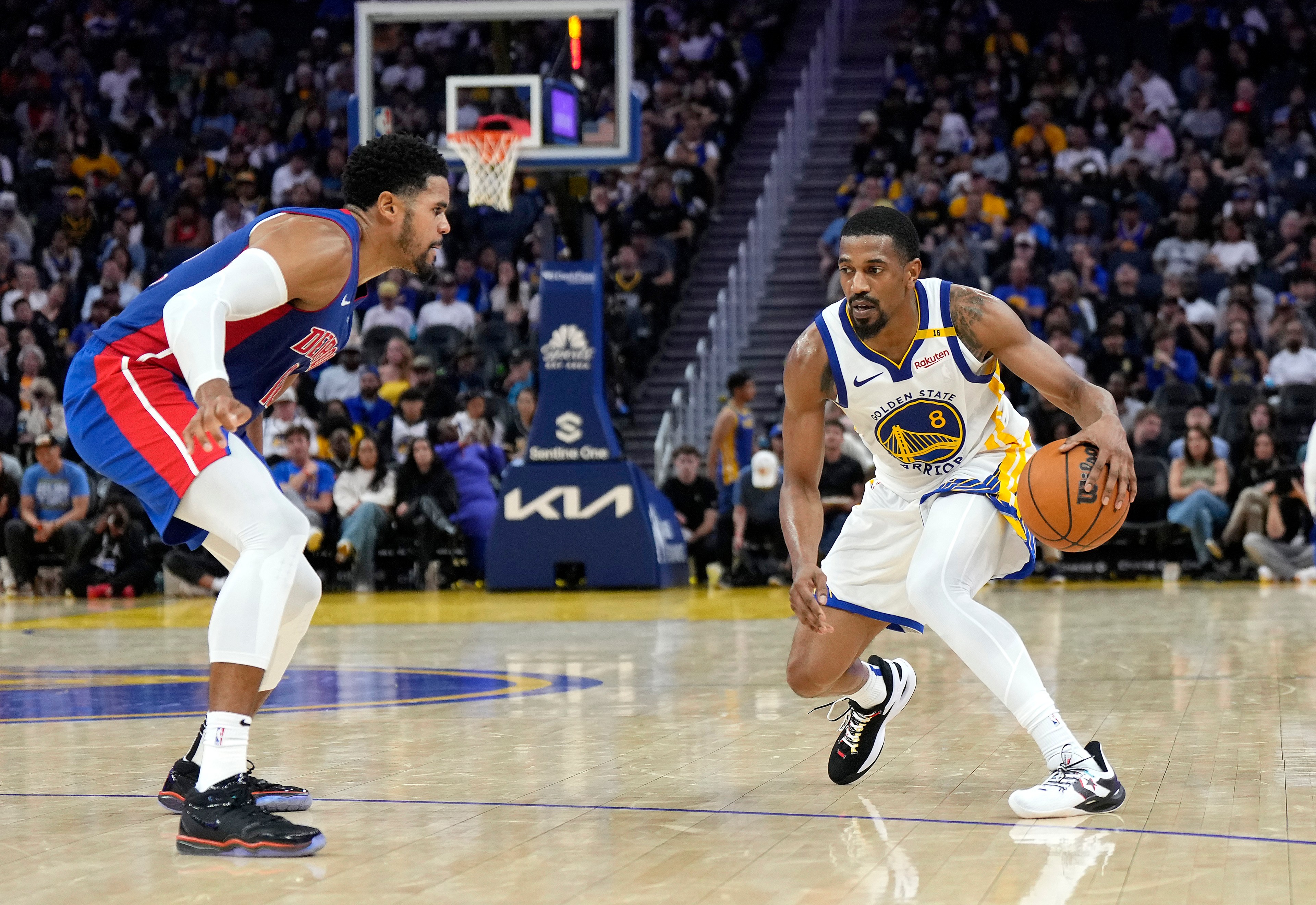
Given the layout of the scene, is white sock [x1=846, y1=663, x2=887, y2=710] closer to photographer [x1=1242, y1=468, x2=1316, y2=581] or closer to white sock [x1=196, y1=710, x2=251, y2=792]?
white sock [x1=196, y1=710, x2=251, y2=792]

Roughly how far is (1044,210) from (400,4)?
7.40 metres

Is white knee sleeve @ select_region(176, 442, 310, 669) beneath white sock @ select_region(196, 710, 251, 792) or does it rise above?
above

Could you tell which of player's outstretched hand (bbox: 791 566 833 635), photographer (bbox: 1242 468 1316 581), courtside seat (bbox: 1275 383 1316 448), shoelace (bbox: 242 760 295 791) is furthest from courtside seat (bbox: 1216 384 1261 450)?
shoelace (bbox: 242 760 295 791)

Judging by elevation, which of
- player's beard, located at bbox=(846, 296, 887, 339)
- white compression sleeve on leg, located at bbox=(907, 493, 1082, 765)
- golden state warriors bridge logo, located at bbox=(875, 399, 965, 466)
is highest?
player's beard, located at bbox=(846, 296, 887, 339)

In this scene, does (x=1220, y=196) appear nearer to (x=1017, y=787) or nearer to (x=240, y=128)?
(x=240, y=128)

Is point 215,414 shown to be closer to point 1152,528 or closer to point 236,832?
point 236,832

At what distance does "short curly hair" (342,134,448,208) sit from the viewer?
4.54m

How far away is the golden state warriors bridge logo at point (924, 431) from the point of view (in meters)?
4.96

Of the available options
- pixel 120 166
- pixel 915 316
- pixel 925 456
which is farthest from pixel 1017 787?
pixel 120 166

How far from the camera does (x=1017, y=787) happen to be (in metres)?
4.75

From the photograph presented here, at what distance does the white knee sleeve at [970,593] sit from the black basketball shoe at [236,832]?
5.84 feet

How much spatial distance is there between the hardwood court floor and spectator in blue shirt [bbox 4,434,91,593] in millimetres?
4546

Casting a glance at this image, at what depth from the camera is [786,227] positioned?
760 inches

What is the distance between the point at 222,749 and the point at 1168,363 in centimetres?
1218
